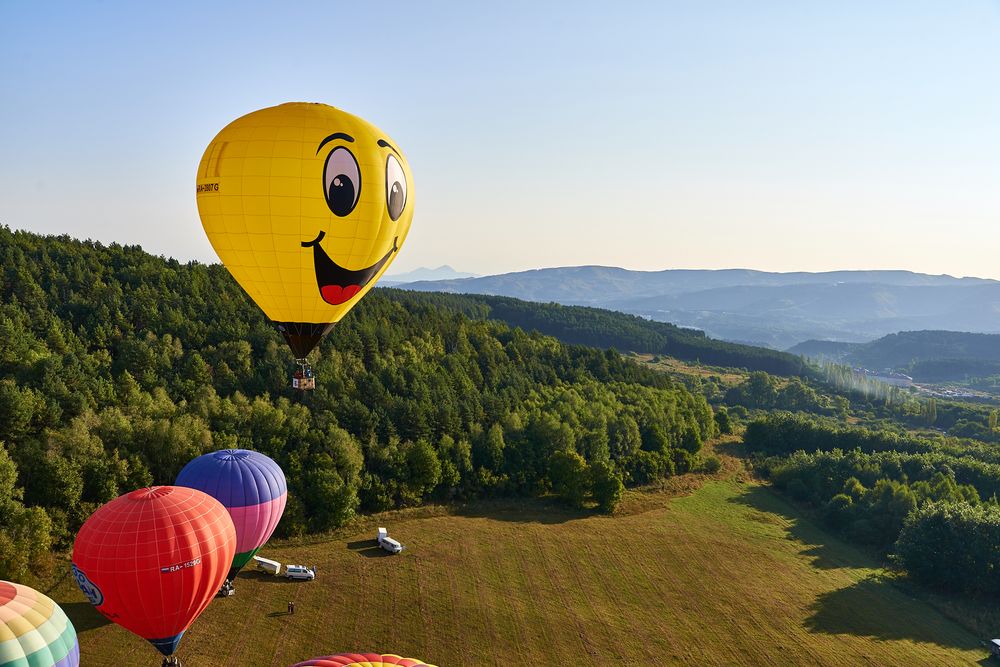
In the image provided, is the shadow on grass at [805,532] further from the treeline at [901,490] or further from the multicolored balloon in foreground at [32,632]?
the multicolored balloon in foreground at [32,632]

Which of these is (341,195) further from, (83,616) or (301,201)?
(83,616)

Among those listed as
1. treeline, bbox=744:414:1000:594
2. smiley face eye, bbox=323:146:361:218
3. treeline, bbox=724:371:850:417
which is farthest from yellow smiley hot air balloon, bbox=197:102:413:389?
treeline, bbox=724:371:850:417

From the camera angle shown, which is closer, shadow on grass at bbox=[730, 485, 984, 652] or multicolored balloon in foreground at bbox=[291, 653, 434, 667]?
multicolored balloon in foreground at bbox=[291, 653, 434, 667]

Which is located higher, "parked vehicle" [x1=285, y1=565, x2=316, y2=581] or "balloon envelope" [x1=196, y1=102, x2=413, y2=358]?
"balloon envelope" [x1=196, y1=102, x2=413, y2=358]

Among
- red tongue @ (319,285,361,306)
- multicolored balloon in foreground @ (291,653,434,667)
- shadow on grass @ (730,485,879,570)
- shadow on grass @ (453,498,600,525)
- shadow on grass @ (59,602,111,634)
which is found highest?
red tongue @ (319,285,361,306)

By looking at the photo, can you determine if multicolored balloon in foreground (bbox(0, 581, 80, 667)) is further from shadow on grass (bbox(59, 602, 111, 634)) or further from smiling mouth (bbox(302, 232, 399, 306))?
smiling mouth (bbox(302, 232, 399, 306))

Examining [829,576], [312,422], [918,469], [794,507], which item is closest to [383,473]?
[312,422]

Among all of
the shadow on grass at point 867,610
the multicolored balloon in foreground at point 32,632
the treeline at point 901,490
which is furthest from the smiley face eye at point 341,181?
the treeline at point 901,490
